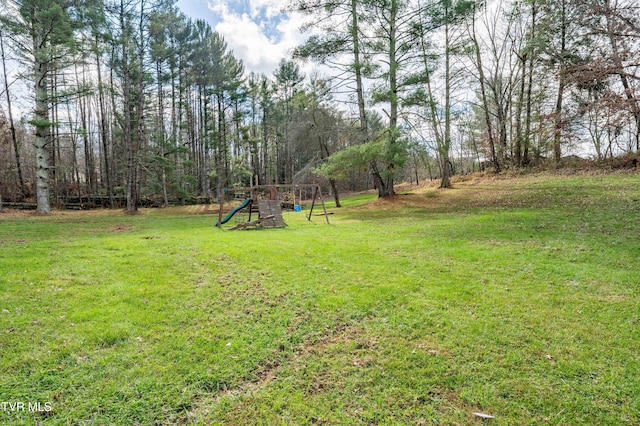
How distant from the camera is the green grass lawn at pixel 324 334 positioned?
218 cm

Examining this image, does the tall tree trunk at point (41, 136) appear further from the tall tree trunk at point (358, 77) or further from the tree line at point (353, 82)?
the tall tree trunk at point (358, 77)

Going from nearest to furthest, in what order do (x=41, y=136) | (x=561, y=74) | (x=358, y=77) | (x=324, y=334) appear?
1. (x=324, y=334)
2. (x=561, y=74)
3. (x=41, y=136)
4. (x=358, y=77)

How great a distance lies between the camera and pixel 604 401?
7.10 ft

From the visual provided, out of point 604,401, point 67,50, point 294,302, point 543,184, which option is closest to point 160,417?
point 294,302

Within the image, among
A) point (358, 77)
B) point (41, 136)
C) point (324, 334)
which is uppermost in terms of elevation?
point (358, 77)

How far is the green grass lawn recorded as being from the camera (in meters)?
2.18

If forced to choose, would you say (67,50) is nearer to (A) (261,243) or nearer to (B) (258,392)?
(A) (261,243)

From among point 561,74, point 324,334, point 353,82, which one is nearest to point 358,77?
point 353,82

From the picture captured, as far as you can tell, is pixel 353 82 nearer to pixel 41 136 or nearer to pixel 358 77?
pixel 358 77

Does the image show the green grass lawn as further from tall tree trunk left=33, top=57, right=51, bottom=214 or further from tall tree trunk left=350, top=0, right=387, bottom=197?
tall tree trunk left=33, top=57, right=51, bottom=214

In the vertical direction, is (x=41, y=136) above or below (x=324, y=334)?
above

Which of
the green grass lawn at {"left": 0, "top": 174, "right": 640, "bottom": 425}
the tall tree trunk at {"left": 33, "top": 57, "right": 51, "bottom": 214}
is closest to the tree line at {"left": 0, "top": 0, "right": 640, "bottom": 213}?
the tall tree trunk at {"left": 33, "top": 57, "right": 51, "bottom": 214}

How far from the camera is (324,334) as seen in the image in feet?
10.3

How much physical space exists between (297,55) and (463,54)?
10.0 meters
